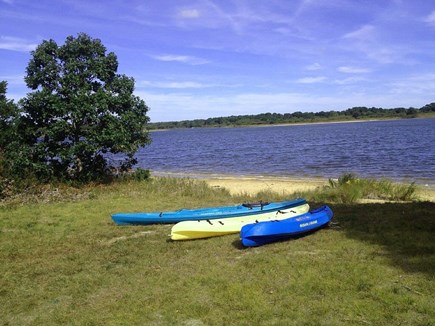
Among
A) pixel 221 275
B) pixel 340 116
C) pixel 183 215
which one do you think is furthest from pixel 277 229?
pixel 340 116

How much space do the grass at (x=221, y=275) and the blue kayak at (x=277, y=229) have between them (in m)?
0.17

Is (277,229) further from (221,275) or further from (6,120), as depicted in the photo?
(6,120)

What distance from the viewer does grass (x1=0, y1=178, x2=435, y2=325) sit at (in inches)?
197

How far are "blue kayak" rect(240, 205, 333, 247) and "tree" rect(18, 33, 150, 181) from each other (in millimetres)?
7837

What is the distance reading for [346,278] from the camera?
5.80 m

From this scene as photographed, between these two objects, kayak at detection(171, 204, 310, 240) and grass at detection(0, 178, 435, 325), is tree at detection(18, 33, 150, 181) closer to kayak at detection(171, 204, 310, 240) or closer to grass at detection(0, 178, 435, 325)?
grass at detection(0, 178, 435, 325)

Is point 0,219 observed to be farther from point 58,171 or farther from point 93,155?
point 93,155

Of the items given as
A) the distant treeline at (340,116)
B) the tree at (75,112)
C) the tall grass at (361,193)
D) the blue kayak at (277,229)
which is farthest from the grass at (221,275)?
A: the distant treeline at (340,116)

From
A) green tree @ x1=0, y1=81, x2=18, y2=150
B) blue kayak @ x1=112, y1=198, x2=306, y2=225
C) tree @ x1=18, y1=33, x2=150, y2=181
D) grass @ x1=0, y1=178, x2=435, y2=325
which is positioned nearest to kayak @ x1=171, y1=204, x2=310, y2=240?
grass @ x1=0, y1=178, x2=435, y2=325

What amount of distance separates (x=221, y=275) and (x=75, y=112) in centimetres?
948

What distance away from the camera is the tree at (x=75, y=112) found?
1393cm

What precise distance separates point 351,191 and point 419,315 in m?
8.87

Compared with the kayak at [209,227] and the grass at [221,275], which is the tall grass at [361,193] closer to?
the grass at [221,275]

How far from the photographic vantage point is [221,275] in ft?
20.6
